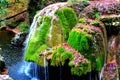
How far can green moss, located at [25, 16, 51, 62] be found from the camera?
14.1 meters

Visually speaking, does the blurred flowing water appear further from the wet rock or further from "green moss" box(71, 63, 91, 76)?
the wet rock

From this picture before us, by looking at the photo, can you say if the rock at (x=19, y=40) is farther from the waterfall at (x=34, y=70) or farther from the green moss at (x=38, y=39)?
the green moss at (x=38, y=39)

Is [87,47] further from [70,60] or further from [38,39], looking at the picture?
[38,39]

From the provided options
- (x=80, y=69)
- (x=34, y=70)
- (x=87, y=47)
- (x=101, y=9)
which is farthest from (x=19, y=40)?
(x=80, y=69)

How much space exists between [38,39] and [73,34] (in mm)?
2419

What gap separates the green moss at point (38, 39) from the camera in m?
14.1

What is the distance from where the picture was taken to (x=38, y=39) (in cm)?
1432

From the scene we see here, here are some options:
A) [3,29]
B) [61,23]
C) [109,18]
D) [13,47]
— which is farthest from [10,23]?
[109,18]

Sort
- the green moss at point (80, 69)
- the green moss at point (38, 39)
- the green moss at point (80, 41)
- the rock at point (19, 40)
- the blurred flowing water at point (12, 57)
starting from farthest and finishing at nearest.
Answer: the rock at point (19, 40) < the blurred flowing water at point (12, 57) < the green moss at point (38, 39) < the green moss at point (80, 41) < the green moss at point (80, 69)

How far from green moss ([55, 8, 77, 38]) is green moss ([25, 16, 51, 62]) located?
70cm

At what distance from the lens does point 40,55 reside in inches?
513

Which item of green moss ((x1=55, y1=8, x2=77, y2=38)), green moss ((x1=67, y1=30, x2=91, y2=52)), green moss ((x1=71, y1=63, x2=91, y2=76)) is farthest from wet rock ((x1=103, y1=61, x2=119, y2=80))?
green moss ((x1=55, y1=8, x2=77, y2=38))

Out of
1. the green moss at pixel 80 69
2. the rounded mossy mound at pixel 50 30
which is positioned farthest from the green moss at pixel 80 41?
the rounded mossy mound at pixel 50 30

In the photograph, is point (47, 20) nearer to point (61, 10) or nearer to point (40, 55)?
point (61, 10)
